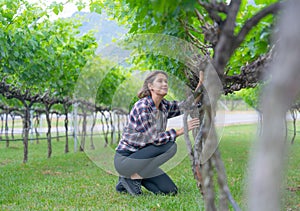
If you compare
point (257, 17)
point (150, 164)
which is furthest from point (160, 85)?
point (257, 17)

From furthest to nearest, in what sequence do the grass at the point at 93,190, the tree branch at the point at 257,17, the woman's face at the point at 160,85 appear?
the woman's face at the point at 160,85
the grass at the point at 93,190
the tree branch at the point at 257,17

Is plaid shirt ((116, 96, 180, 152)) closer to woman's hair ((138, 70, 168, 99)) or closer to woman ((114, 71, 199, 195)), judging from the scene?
woman ((114, 71, 199, 195))

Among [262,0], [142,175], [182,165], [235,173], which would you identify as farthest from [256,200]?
[182,165]

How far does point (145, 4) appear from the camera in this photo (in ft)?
7.19

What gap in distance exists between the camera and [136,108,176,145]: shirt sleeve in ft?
15.3

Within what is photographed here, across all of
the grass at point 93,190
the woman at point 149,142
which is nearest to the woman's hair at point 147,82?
the woman at point 149,142

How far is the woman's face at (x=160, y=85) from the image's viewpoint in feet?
15.3

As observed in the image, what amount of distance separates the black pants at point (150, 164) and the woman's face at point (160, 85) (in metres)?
0.62

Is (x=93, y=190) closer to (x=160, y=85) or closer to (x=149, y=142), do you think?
(x=149, y=142)

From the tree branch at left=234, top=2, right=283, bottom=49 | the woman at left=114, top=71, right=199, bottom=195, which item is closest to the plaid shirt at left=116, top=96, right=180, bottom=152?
the woman at left=114, top=71, right=199, bottom=195

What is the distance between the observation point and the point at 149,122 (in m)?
4.75

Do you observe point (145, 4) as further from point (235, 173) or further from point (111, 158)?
point (235, 173)

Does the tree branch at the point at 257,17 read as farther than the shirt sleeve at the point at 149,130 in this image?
No

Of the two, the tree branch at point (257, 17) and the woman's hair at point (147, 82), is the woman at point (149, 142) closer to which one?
the woman's hair at point (147, 82)
